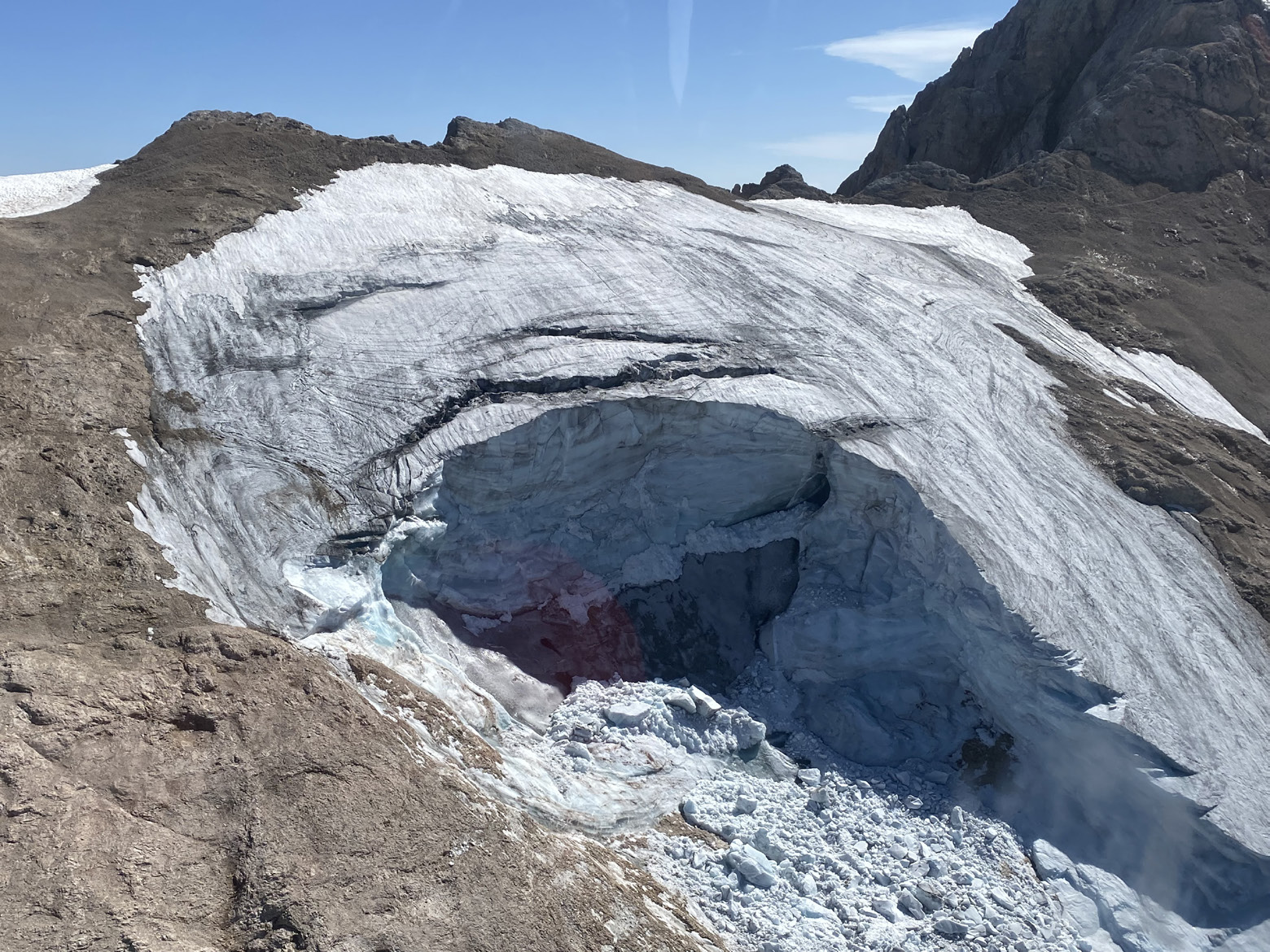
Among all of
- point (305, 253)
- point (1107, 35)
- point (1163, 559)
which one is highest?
point (1107, 35)

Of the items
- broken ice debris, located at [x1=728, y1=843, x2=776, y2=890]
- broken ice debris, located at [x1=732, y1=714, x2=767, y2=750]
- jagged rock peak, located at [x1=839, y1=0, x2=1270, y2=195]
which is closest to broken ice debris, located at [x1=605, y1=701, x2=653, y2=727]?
broken ice debris, located at [x1=732, y1=714, x2=767, y2=750]

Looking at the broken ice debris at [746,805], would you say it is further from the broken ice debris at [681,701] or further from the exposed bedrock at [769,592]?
the exposed bedrock at [769,592]

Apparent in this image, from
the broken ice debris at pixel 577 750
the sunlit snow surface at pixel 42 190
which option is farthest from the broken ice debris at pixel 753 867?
the sunlit snow surface at pixel 42 190

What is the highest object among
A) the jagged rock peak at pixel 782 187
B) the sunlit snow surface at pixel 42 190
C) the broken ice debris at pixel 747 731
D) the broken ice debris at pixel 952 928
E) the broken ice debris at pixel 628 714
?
the jagged rock peak at pixel 782 187

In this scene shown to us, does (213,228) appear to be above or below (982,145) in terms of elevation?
below

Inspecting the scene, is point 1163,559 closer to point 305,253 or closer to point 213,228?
point 305,253

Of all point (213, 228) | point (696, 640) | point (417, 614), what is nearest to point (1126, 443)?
point (696, 640)
